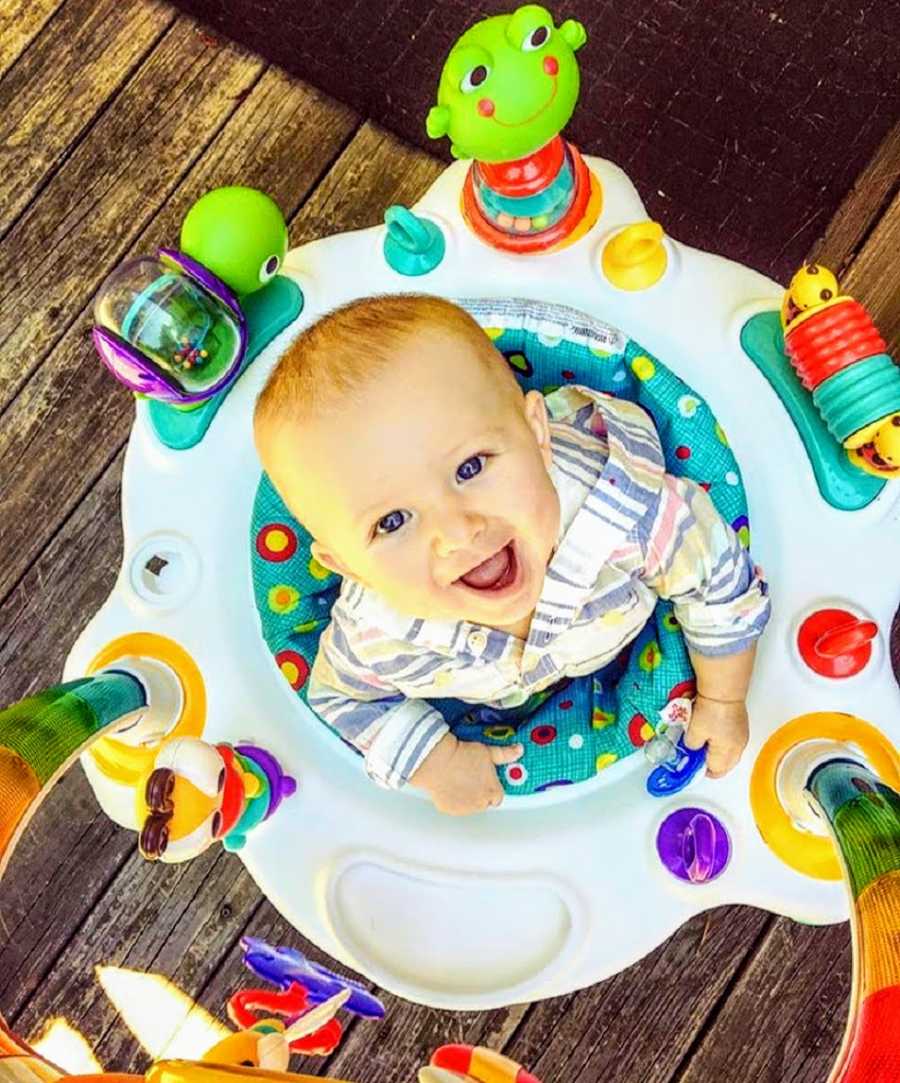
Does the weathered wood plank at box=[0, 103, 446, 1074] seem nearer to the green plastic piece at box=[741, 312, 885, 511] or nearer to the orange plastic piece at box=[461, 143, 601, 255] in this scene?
the orange plastic piece at box=[461, 143, 601, 255]

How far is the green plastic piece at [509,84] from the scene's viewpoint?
2.43 feet

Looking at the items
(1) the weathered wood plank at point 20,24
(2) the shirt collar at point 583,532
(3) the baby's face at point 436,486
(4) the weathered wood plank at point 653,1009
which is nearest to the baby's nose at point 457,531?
(3) the baby's face at point 436,486

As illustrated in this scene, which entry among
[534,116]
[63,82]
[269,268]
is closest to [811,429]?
[534,116]

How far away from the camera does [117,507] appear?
1171 millimetres

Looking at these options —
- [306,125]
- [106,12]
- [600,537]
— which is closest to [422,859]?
[600,537]

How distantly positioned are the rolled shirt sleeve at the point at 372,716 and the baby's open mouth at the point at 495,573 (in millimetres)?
148

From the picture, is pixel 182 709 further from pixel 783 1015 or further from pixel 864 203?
pixel 864 203

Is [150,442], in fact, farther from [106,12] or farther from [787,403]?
[106,12]

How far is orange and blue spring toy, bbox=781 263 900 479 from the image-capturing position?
764 millimetres

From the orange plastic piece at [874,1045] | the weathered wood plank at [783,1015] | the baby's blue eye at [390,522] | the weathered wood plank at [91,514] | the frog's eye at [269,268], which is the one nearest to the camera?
the orange plastic piece at [874,1045]

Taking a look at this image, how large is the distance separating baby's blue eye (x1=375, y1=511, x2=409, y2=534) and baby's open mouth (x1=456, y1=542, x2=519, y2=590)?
0.05 metres

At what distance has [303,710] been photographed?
0.86 metres

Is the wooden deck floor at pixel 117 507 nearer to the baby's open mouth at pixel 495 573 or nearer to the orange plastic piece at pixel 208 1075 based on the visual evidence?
the baby's open mouth at pixel 495 573

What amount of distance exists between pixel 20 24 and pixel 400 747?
90cm
